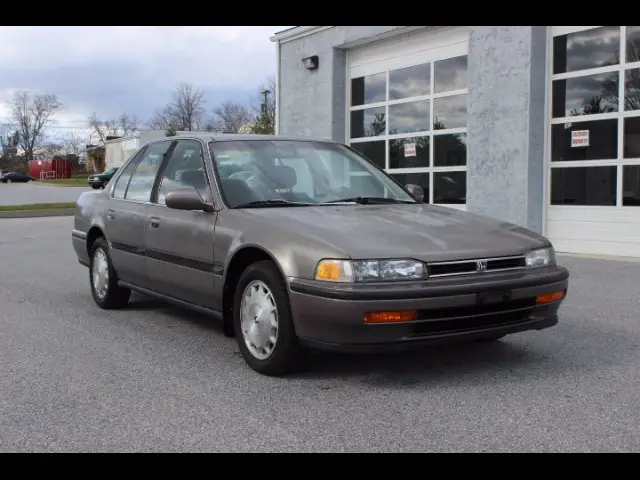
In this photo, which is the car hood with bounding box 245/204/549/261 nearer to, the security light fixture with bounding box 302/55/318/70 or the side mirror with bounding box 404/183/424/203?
the side mirror with bounding box 404/183/424/203

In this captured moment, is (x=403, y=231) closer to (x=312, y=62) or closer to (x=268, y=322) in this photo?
(x=268, y=322)

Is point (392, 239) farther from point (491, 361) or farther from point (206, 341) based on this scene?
point (206, 341)

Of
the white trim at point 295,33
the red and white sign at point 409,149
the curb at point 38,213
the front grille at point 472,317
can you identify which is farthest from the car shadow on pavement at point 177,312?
the curb at point 38,213

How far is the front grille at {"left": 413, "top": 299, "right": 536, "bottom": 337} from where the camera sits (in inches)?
164

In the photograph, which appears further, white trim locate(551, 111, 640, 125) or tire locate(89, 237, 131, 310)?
white trim locate(551, 111, 640, 125)

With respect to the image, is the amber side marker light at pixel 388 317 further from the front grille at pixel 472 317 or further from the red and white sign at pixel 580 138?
the red and white sign at pixel 580 138

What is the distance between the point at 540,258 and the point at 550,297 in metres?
0.25

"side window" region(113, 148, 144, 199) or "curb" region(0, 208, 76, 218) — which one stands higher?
"side window" region(113, 148, 144, 199)

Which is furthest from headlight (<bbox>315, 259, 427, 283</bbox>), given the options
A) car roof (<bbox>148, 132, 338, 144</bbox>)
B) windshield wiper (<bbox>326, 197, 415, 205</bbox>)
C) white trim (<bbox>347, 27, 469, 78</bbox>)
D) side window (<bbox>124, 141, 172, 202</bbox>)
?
white trim (<bbox>347, 27, 469, 78</bbox>)

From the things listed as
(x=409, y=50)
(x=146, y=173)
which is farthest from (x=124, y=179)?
(x=409, y=50)

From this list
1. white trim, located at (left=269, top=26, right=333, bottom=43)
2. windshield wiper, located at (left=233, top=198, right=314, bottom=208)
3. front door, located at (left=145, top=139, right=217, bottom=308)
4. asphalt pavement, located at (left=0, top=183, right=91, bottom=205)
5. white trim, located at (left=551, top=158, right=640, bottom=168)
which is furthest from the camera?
asphalt pavement, located at (left=0, top=183, right=91, bottom=205)

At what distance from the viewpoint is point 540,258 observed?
15.2 ft

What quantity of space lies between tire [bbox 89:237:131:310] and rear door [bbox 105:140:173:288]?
0.54 feet

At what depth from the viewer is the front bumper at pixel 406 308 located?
405 cm
